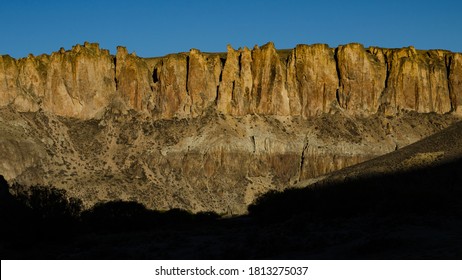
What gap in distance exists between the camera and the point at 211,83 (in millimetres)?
122875

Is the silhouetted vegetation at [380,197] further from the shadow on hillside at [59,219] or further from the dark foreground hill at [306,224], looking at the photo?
the shadow on hillside at [59,219]

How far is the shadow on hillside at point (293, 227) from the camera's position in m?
50.3

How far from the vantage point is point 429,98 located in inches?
5172

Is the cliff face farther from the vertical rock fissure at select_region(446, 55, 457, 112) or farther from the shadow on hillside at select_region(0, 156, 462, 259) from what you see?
the shadow on hillside at select_region(0, 156, 462, 259)

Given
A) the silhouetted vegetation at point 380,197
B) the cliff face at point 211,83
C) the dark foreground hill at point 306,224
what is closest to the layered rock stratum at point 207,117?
the cliff face at point 211,83

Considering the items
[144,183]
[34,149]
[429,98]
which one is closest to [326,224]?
[144,183]

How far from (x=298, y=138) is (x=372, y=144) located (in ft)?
30.4

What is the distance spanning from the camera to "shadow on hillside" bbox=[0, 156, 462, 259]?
5034cm

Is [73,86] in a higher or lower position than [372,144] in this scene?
higher

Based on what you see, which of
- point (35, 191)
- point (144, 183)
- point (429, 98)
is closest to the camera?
point (35, 191)

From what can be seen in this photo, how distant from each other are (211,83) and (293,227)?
209 ft

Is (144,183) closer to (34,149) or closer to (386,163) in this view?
(34,149)

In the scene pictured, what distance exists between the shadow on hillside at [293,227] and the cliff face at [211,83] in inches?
1403

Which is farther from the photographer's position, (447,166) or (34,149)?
(34,149)
